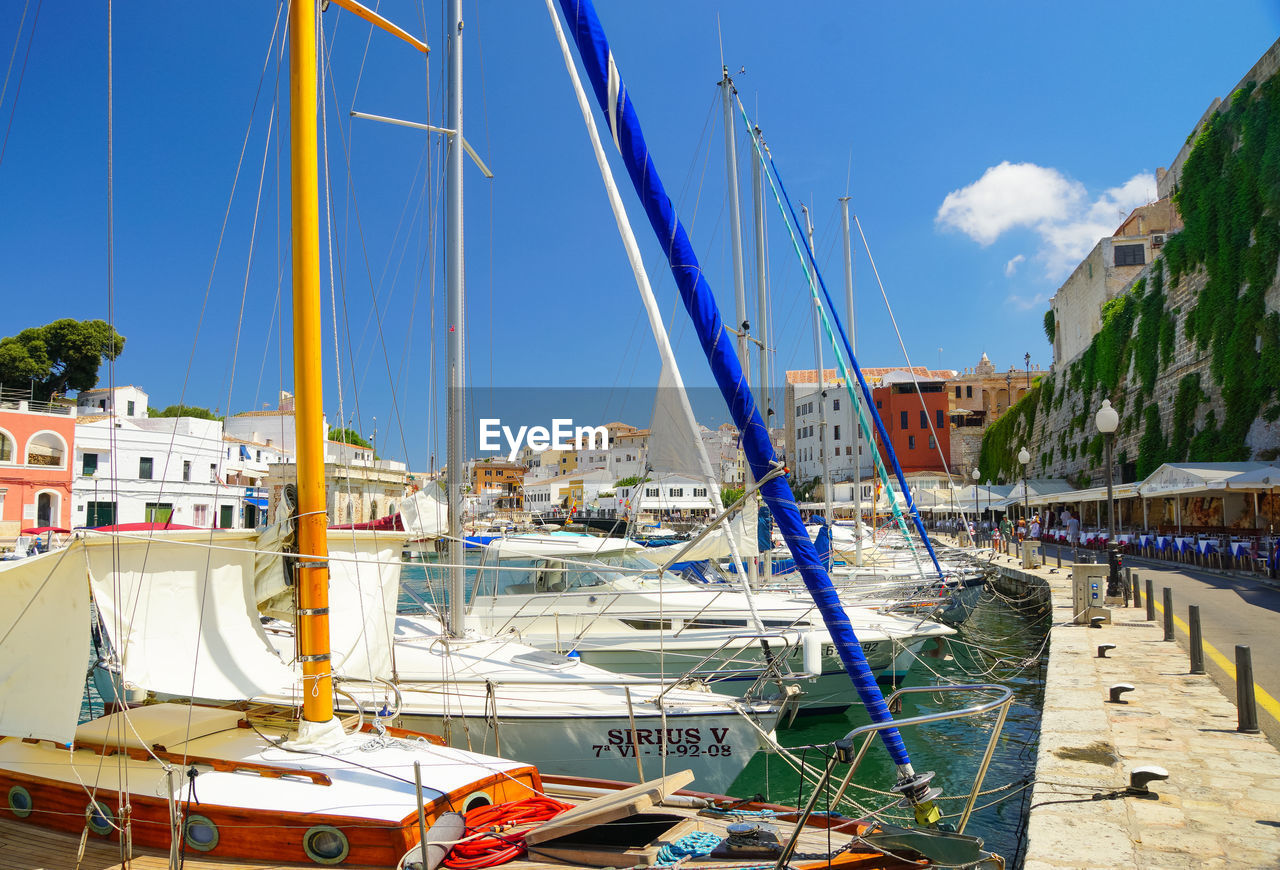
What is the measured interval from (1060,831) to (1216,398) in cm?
3352

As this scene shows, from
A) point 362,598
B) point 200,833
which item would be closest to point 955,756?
point 362,598

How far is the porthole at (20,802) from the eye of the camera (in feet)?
16.4

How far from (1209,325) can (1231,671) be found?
93.6ft

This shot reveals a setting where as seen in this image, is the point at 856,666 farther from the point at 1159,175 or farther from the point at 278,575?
Result: the point at 1159,175

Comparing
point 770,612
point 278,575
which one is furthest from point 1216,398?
point 278,575

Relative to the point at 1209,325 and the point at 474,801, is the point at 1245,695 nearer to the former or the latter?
the point at 474,801

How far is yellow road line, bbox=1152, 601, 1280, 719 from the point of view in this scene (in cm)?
816

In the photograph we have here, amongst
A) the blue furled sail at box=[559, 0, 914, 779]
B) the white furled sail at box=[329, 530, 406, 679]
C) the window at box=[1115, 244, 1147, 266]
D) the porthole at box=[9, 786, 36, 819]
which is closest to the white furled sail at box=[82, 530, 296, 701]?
the white furled sail at box=[329, 530, 406, 679]

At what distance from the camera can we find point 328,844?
4406 millimetres

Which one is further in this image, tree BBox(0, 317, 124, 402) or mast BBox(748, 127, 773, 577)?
tree BBox(0, 317, 124, 402)

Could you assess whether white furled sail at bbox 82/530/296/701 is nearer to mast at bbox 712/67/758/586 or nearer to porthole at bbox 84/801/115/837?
porthole at bbox 84/801/115/837

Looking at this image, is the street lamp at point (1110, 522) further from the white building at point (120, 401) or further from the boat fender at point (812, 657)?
the white building at point (120, 401)

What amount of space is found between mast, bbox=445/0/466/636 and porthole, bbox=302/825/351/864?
4351mm

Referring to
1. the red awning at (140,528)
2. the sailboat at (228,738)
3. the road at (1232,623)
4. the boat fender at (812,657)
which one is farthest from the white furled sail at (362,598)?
the road at (1232,623)
